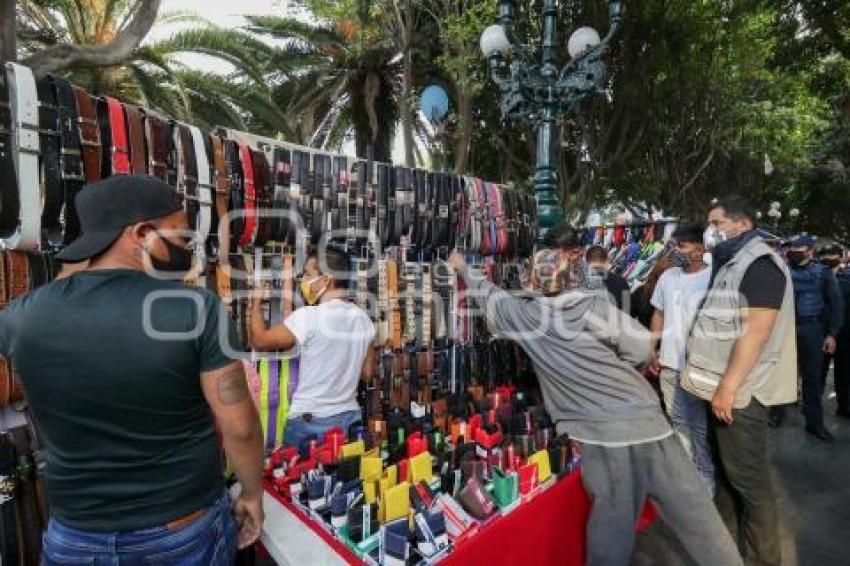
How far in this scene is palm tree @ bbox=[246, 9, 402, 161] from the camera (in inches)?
524

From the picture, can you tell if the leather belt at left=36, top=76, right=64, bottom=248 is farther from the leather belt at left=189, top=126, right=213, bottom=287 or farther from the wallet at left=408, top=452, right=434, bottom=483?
the wallet at left=408, top=452, right=434, bottom=483

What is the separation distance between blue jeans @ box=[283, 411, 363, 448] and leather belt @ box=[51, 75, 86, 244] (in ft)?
4.72

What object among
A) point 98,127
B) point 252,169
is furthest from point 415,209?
point 98,127

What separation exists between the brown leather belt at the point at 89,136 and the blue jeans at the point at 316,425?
5.13 feet

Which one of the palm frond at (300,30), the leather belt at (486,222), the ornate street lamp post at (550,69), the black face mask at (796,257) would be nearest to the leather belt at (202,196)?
the leather belt at (486,222)

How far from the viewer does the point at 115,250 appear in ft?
4.75

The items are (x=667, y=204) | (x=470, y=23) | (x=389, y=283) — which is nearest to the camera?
(x=389, y=283)

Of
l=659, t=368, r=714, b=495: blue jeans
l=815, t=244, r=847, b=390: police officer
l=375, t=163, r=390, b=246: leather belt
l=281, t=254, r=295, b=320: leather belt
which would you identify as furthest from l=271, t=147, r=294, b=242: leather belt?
l=815, t=244, r=847, b=390: police officer

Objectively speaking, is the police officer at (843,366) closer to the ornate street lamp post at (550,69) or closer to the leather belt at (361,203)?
the ornate street lamp post at (550,69)

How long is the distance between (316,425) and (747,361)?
2.24m

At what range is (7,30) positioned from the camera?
429 cm

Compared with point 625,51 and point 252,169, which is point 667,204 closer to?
point 625,51

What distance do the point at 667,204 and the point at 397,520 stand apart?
15.8 metres

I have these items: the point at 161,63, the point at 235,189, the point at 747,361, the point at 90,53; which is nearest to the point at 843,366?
the point at 747,361
